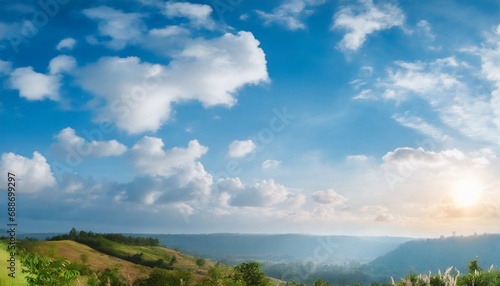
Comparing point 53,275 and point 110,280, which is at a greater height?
point 53,275

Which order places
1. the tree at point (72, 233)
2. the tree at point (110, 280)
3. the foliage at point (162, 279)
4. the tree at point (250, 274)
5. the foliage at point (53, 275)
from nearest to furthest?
1. the foliage at point (53, 275)
2. the tree at point (110, 280)
3. the foliage at point (162, 279)
4. the tree at point (250, 274)
5. the tree at point (72, 233)

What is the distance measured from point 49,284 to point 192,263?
632 feet

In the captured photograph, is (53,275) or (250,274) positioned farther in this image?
(250,274)

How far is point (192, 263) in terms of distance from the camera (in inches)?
7785

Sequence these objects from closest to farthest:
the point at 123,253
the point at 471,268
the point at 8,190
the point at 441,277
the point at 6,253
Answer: the point at 8,190 < the point at 6,253 < the point at 441,277 < the point at 471,268 < the point at 123,253

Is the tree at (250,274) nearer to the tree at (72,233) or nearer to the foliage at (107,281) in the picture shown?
the foliage at (107,281)

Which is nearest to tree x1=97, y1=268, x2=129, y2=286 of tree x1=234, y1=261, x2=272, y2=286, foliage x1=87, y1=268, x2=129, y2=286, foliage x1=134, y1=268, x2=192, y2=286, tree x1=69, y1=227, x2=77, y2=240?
foliage x1=87, y1=268, x2=129, y2=286

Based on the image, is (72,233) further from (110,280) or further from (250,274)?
(250,274)

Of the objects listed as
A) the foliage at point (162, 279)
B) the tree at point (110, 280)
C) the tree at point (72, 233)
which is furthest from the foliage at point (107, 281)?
the tree at point (72, 233)

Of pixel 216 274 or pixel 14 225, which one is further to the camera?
pixel 216 274

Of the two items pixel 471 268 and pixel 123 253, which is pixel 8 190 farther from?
pixel 123 253

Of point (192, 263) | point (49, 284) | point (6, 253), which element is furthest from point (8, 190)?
point (192, 263)

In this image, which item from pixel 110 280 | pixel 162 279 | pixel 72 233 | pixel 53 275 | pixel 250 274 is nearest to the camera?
pixel 53 275

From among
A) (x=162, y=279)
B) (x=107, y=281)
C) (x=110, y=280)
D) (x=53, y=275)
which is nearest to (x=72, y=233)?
(x=110, y=280)
